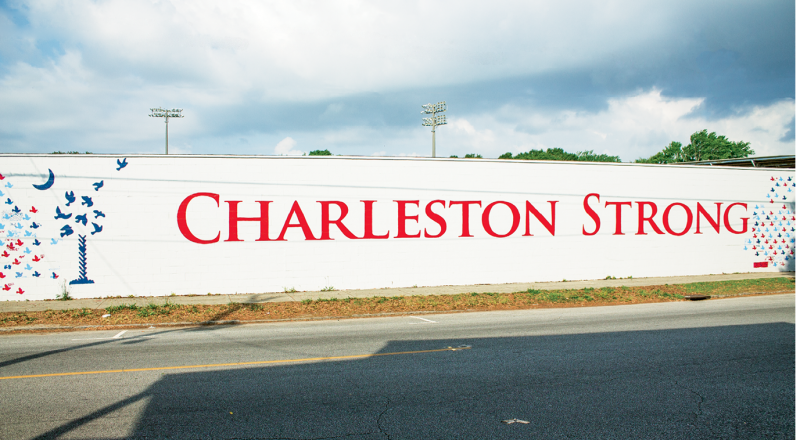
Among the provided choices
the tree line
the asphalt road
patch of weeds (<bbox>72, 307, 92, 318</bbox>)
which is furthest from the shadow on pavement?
the tree line

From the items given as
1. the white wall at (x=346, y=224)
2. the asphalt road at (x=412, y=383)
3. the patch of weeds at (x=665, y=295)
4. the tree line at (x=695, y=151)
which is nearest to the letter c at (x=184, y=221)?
the white wall at (x=346, y=224)

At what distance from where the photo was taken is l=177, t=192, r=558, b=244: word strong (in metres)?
16.2

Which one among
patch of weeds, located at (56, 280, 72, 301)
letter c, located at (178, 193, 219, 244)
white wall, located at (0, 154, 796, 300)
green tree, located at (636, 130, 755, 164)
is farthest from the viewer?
green tree, located at (636, 130, 755, 164)

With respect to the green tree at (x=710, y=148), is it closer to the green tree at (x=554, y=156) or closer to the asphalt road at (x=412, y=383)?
the green tree at (x=554, y=156)

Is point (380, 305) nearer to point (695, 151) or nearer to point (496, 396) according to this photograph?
point (496, 396)

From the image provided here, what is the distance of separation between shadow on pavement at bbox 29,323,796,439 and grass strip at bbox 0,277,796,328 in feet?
16.9

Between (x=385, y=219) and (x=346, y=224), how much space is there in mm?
1346

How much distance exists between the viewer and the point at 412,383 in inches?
Answer: 259

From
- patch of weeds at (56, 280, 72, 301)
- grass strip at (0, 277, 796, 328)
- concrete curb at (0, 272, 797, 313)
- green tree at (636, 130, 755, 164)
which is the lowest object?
grass strip at (0, 277, 796, 328)

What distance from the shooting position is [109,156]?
50.5 feet

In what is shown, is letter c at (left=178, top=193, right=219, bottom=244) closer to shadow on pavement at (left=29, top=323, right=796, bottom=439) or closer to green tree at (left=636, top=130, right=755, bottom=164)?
shadow on pavement at (left=29, top=323, right=796, bottom=439)

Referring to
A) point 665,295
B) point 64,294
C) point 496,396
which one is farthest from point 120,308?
point 665,295

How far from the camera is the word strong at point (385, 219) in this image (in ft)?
53.2

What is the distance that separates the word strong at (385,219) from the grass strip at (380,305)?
278cm
